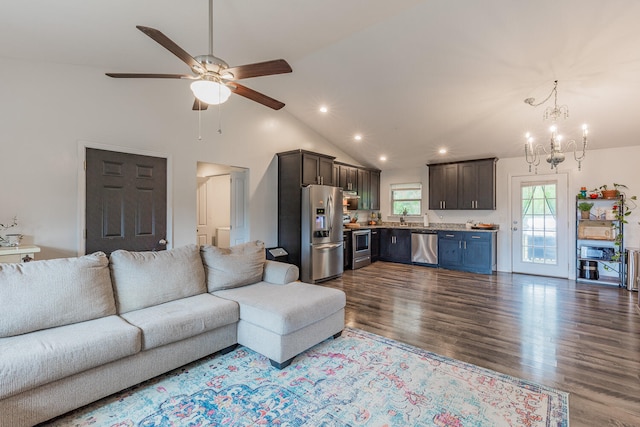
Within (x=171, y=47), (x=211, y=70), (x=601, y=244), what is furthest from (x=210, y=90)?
(x=601, y=244)

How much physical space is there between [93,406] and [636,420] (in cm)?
344

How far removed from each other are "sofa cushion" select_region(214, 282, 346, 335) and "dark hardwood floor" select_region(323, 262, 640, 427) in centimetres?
73

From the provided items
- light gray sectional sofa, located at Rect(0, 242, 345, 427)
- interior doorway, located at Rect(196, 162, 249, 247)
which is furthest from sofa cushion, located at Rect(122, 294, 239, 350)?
interior doorway, located at Rect(196, 162, 249, 247)

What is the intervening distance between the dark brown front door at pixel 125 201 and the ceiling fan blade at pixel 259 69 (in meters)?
2.13

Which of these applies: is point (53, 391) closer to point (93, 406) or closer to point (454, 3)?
point (93, 406)

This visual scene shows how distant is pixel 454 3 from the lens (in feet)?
9.34

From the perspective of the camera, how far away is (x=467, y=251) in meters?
6.30

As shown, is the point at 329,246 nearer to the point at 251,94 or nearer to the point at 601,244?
the point at 251,94

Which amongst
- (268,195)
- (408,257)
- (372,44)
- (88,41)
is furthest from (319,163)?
(88,41)

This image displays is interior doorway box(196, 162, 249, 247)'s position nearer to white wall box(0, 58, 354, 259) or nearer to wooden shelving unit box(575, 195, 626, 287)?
white wall box(0, 58, 354, 259)

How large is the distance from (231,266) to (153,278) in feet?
2.41

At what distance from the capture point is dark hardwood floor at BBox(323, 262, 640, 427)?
2.24 meters

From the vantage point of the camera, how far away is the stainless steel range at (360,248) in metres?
6.55

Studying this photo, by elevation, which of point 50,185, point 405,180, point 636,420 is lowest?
point 636,420
